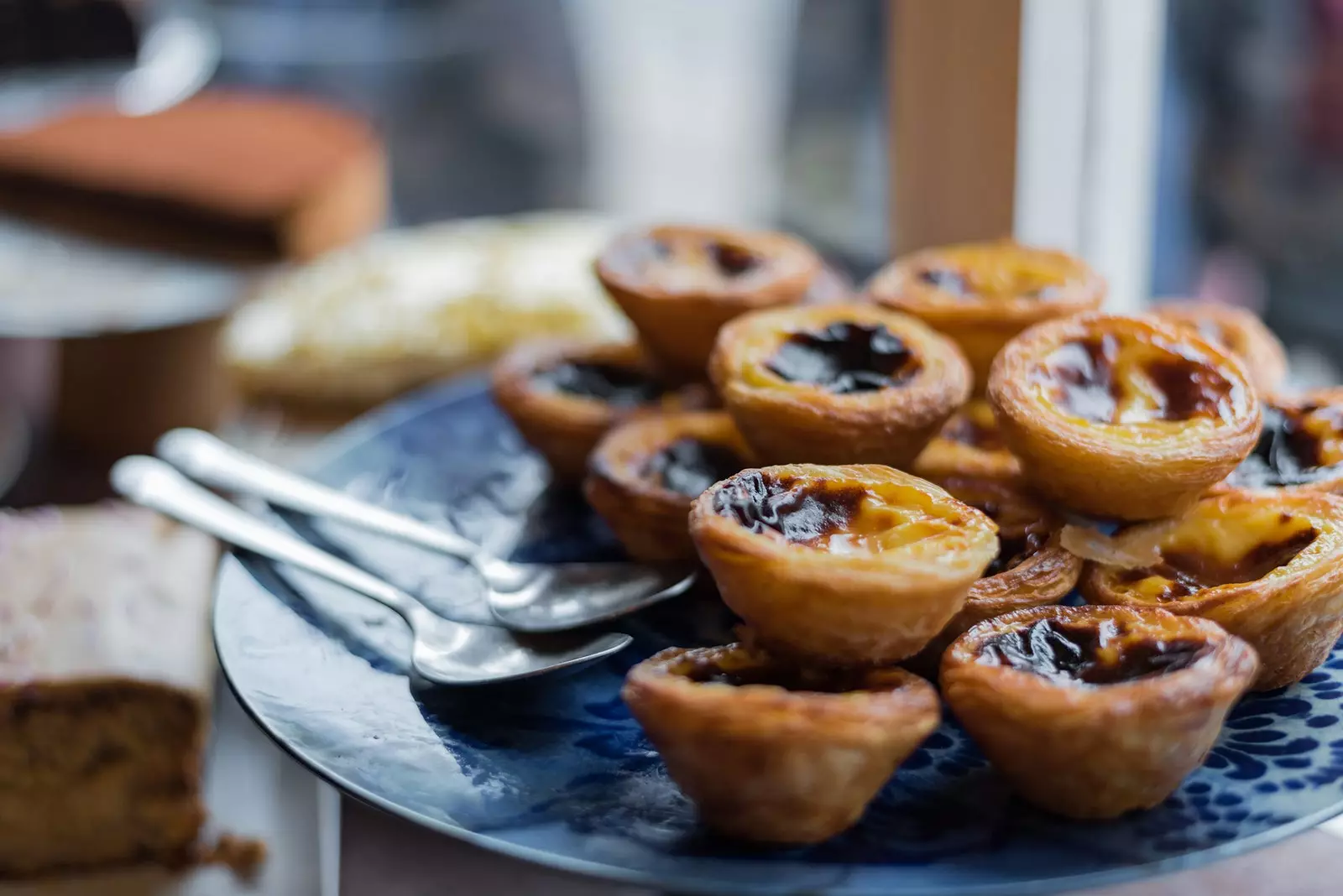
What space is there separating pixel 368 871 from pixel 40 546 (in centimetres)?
67

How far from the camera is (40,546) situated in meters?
1.54

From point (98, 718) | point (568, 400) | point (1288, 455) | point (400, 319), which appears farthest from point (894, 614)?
point (400, 319)

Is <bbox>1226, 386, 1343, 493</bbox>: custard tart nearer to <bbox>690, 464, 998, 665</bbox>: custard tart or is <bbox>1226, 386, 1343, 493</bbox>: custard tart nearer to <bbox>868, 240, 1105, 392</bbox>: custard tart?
<bbox>868, 240, 1105, 392</bbox>: custard tart

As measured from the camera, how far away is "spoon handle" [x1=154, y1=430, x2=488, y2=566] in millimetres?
1106

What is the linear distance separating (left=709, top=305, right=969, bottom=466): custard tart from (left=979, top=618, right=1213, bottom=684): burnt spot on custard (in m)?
0.19

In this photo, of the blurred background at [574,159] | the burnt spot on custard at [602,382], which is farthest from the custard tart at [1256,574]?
the blurred background at [574,159]

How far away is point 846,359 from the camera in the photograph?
1.03 meters

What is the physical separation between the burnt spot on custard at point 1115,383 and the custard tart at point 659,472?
10.3 inches

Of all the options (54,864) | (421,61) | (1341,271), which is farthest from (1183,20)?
(421,61)

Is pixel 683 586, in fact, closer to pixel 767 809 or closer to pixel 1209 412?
pixel 767 809

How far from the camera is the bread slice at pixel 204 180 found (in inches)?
98.7

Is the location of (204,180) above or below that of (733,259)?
below

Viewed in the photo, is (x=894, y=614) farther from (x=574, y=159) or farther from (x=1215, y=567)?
(x=574, y=159)

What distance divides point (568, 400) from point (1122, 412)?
1.69ft
